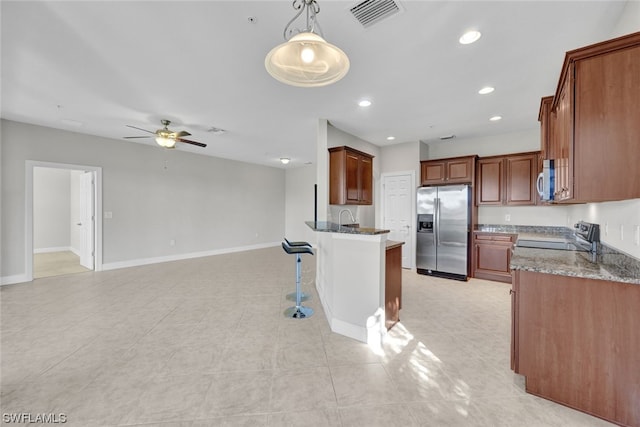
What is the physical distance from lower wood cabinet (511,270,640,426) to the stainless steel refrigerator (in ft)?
9.88

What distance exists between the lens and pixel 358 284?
2564 millimetres

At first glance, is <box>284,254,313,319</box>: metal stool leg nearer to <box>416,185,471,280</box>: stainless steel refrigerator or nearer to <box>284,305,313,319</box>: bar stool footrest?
<box>284,305,313,319</box>: bar stool footrest

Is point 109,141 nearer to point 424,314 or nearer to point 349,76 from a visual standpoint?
point 349,76

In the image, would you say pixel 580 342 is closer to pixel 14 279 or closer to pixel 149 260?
pixel 149 260

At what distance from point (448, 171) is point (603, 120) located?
142 inches

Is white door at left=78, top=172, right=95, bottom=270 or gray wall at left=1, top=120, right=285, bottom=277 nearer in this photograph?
gray wall at left=1, top=120, right=285, bottom=277

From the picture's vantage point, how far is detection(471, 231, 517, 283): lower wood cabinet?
441 centimetres

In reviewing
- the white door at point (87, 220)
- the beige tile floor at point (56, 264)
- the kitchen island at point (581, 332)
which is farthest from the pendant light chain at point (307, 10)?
the beige tile floor at point (56, 264)

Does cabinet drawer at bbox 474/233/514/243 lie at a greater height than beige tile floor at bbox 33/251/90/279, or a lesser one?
greater

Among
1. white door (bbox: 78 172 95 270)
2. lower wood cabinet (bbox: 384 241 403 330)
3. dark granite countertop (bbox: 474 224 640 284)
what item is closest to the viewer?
dark granite countertop (bbox: 474 224 640 284)

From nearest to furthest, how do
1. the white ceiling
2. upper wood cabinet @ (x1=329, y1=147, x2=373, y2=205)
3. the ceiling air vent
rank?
the ceiling air vent, the white ceiling, upper wood cabinet @ (x1=329, y1=147, x2=373, y2=205)

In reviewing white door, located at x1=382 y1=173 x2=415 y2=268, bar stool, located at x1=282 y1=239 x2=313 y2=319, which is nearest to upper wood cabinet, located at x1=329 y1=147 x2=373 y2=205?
bar stool, located at x1=282 y1=239 x2=313 y2=319

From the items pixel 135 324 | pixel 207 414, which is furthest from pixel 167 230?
pixel 207 414

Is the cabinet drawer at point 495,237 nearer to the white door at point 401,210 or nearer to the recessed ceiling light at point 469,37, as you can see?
the white door at point 401,210
